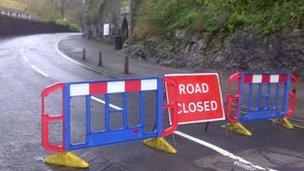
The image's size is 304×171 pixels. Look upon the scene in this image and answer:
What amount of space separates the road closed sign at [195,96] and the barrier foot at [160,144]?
25.9 inches

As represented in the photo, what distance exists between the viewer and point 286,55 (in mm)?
21406

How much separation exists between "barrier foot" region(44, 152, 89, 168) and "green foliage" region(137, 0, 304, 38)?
15583 mm

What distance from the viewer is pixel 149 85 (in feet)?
29.7

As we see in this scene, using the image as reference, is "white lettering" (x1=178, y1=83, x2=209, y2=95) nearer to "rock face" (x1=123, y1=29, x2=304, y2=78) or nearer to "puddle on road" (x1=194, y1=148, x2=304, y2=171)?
"puddle on road" (x1=194, y1=148, x2=304, y2=171)

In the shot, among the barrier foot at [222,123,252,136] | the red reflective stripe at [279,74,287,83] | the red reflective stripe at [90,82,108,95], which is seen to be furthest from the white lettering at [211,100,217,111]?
the red reflective stripe at [90,82,108,95]

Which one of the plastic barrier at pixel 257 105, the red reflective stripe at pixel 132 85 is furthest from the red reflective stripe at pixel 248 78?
the red reflective stripe at pixel 132 85

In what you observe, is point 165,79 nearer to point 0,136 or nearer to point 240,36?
point 0,136

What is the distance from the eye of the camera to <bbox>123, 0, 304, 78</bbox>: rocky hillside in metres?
21.7

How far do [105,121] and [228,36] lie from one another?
654 inches

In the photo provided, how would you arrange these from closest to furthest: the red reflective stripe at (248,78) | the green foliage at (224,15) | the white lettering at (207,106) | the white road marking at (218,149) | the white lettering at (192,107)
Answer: the white road marking at (218,149) < the white lettering at (192,107) < the white lettering at (207,106) < the red reflective stripe at (248,78) < the green foliage at (224,15)

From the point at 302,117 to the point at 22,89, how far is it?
8104mm

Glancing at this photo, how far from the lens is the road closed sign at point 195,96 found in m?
9.70

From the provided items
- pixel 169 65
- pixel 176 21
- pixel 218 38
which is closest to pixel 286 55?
pixel 218 38

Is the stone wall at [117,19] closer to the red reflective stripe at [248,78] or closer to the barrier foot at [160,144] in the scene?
the red reflective stripe at [248,78]
